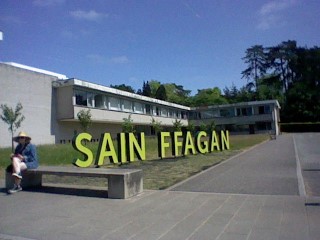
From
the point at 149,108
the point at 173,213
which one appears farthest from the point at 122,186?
the point at 149,108

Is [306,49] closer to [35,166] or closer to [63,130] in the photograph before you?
[63,130]

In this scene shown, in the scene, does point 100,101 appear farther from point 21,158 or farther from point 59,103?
point 21,158

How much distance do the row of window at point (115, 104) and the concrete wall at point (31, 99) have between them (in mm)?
2912

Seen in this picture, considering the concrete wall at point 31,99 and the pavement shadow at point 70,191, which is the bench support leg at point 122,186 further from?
the concrete wall at point 31,99

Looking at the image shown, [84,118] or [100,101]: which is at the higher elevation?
[100,101]

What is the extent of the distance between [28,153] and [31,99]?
24.0 metres

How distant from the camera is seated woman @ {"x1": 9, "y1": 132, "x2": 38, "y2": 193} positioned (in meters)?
8.61

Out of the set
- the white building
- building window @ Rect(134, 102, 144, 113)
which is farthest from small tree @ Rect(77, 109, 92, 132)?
building window @ Rect(134, 102, 144, 113)

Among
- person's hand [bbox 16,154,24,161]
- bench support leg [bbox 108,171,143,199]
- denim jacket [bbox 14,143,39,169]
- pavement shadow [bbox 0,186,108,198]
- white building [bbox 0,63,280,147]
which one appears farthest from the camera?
white building [bbox 0,63,280,147]

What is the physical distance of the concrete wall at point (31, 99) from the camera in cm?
2903

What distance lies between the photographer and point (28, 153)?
929cm

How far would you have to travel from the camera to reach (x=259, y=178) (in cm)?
1045

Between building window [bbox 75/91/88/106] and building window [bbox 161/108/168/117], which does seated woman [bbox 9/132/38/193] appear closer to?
building window [bbox 75/91/88/106]

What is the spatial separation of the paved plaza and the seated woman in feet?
1.31
